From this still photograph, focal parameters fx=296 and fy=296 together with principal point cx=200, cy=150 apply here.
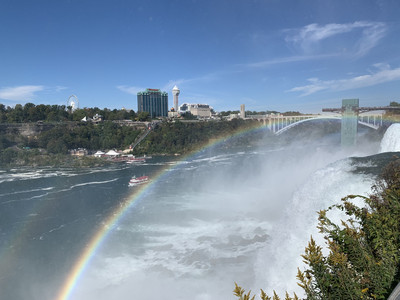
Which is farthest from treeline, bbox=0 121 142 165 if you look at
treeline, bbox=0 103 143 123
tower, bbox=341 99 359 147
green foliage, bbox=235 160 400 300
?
green foliage, bbox=235 160 400 300

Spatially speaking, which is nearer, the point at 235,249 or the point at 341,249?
the point at 341,249

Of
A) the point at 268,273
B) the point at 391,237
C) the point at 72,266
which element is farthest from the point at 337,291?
the point at 72,266

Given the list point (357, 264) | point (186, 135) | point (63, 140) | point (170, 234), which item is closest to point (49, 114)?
point (63, 140)

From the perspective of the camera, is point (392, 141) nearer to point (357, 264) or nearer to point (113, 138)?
point (357, 264)

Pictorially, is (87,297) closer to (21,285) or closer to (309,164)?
(21,285)

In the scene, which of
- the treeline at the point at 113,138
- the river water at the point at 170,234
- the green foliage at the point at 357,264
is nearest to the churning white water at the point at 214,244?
the river water at the point at 170,234

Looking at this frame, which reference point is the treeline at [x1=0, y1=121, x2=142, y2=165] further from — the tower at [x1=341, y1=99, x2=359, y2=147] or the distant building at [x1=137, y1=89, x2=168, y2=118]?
the distant building at [x1=137, y1=89, x2=168, y2=118]
